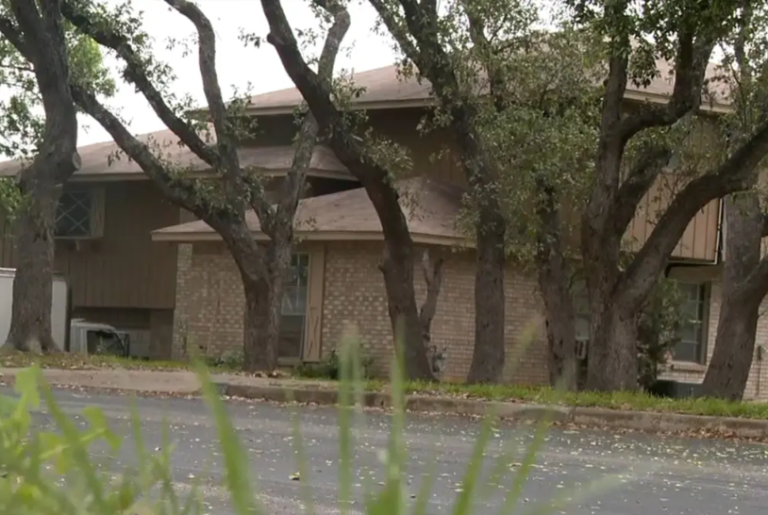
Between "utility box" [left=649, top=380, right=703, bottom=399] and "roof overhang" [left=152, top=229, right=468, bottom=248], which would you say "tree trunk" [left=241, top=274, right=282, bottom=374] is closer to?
"roof overhang" [left=152, top=229, right=468, bottom=248]

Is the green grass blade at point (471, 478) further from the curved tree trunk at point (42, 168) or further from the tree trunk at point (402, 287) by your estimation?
the curved tree trunk at point (42, 168)

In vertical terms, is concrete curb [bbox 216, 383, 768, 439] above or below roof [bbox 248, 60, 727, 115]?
below

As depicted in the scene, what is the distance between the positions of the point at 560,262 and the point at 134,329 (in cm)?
1325

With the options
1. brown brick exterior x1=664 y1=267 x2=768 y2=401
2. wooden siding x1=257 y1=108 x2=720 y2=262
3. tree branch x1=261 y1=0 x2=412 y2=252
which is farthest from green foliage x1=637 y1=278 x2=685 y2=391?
tree branch x1=261 y1=0 x2=412 y2=252

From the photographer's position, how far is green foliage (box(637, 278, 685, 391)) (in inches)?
915

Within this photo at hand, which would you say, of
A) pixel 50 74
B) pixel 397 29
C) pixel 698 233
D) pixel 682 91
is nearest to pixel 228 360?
pixel 50 74

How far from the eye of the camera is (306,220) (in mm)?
23234

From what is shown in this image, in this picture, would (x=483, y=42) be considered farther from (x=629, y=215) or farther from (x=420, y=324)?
(x=420, y=324)

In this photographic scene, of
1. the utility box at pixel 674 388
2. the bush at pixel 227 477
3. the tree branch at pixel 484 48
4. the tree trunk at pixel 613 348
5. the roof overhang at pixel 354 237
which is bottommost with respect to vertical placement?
the utility box at pixel 674 388

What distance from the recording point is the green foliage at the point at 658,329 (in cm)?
2325

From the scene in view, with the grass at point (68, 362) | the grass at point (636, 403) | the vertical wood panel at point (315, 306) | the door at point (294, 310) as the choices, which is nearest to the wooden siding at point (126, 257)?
the door at point (294, 310)

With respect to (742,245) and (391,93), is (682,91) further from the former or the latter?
(391,93)

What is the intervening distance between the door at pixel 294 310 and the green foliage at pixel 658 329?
20.2 ft

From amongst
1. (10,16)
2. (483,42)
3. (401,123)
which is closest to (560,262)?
(483,42)
